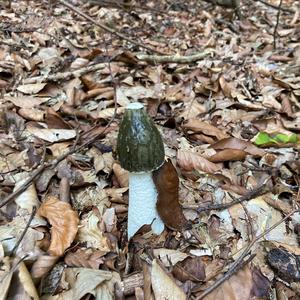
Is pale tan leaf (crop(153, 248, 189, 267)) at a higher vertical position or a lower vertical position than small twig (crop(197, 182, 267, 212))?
higher

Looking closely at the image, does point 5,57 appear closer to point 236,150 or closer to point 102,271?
point 236,150

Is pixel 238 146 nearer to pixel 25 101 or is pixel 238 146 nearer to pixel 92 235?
pixel 92 235

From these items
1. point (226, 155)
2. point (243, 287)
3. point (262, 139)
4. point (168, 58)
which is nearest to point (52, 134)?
point (226, 155)

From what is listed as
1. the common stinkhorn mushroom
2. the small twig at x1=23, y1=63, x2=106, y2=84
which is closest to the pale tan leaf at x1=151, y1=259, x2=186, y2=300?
the common stinkhorn mushroom

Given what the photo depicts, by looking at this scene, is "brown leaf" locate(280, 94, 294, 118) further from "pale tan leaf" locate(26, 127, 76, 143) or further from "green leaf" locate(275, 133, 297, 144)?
"pale tan leaf" locate(26, 127, 76, 143)

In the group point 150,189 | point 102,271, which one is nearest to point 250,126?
point 150,189

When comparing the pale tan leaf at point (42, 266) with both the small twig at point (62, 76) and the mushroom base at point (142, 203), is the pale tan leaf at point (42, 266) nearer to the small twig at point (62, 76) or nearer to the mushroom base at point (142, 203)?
the mushroom base at point (142, 203)

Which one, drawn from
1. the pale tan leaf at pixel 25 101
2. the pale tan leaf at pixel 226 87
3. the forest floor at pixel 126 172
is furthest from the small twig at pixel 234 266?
the pale tan leaf at pixel 25 101
